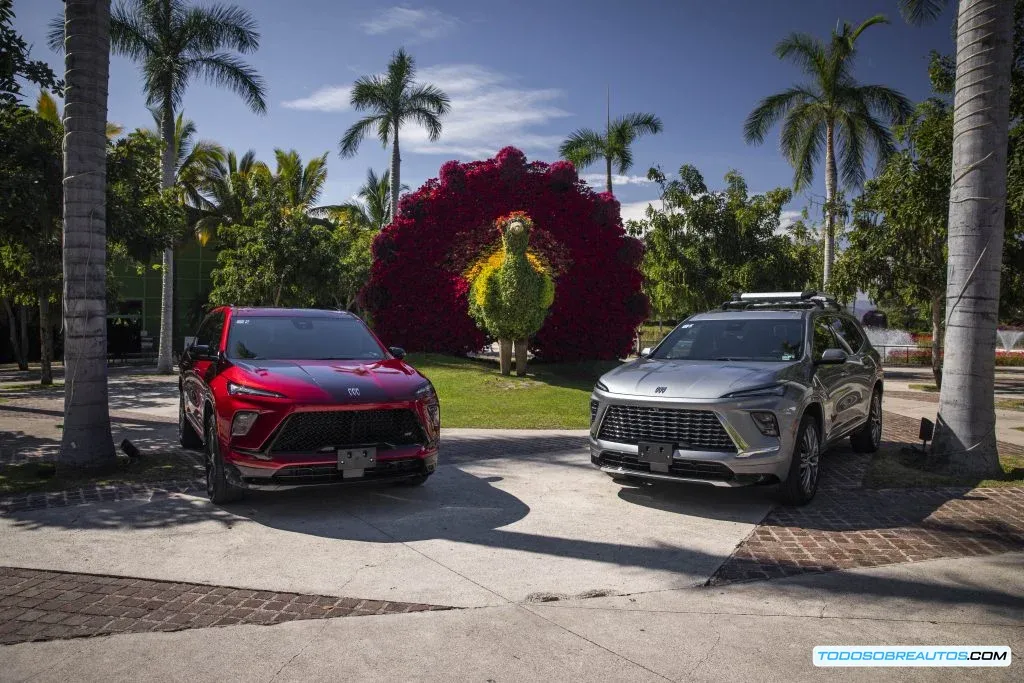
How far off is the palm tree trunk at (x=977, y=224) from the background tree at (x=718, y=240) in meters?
16.0

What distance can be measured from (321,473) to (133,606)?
190 centimetres

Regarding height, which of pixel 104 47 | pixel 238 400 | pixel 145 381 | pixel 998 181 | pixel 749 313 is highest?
pixel 104 47

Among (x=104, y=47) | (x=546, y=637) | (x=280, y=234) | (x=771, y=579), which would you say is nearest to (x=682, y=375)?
(x=771, y=579)

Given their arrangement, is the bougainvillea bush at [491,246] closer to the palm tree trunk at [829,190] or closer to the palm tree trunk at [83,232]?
the palm tree trunk at [829,190]

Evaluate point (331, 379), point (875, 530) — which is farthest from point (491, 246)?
point (875, 530)

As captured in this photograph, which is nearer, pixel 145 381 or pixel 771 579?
pixel 771 579

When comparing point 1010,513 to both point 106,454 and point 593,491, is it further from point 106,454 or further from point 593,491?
point 106,454

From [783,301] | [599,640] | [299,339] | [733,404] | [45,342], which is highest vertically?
[783,301]

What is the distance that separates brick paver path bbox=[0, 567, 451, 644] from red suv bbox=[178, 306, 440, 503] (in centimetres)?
147

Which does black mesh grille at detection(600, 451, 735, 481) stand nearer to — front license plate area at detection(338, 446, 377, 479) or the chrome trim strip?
the chrome trim strip

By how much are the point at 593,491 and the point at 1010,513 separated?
11.9 ft

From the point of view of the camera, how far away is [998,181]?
760 cm

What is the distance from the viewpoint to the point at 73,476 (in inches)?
298

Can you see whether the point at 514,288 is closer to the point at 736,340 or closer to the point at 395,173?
the point at 736,340
